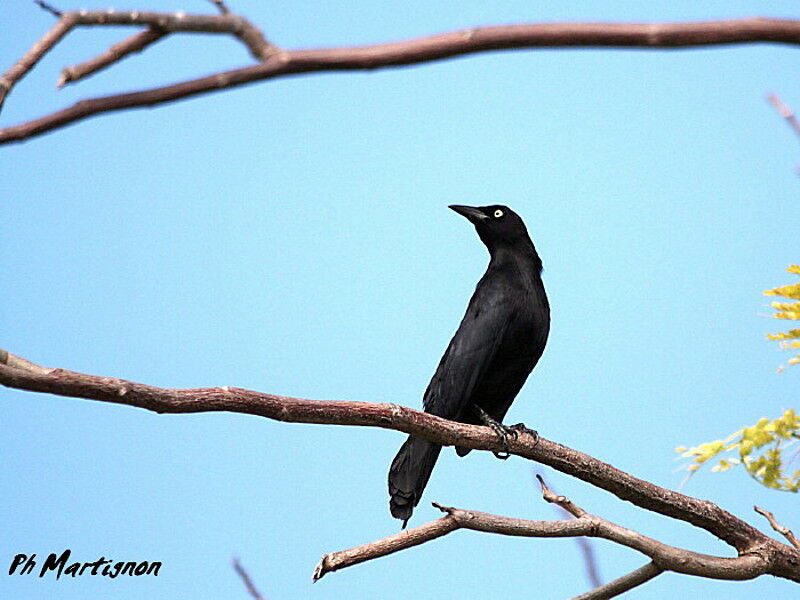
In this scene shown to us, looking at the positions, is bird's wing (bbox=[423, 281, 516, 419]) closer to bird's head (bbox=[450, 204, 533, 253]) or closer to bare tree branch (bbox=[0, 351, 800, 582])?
bird's head (bbox=[450, 204, 533, 253])

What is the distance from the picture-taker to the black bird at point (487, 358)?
13.2 ft

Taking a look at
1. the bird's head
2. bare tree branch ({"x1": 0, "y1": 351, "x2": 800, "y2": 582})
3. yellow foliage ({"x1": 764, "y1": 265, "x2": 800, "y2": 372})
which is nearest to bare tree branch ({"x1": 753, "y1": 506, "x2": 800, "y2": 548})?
bare tree branch ({"x1": 0, "y1": 351, "x2": 800, "y2": 582})

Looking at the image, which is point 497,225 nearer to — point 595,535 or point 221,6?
point 595,535

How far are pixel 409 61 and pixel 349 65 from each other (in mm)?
64

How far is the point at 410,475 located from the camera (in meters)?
4.00

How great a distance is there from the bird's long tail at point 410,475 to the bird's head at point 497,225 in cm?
135

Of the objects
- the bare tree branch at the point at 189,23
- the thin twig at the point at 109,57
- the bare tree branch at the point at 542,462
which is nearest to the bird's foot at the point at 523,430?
the bare tree branch at the point at 542,462

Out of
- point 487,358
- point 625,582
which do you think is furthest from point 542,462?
point 487,358

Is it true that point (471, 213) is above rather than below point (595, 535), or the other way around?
above

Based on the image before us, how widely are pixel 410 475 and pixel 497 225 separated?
1.56 m

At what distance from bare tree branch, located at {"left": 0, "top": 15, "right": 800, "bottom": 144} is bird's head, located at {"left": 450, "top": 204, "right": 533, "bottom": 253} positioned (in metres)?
3.89

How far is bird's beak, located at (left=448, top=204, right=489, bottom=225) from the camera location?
200 inches

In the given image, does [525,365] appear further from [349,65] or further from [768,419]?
[349,65]

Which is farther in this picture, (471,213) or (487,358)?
(471,213)
